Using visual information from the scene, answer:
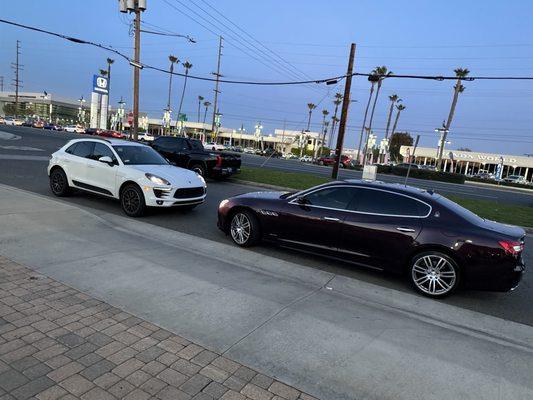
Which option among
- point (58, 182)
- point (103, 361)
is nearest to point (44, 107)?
point (58, 182)

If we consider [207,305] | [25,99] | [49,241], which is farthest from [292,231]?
[25,99]

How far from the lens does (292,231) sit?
22.4 ft

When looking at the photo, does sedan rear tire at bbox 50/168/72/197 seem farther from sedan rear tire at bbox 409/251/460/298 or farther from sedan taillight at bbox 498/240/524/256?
sedan taillight at bbox 498/240/524/256

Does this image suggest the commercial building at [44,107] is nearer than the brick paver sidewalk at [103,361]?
No

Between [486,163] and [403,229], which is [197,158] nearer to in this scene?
[403,229]

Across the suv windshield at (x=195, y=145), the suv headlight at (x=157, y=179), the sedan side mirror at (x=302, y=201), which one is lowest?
the suv headlight at (x=157, y=179)

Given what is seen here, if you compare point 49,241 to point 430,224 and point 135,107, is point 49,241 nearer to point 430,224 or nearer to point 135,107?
point 430,224

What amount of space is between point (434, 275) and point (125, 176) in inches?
255

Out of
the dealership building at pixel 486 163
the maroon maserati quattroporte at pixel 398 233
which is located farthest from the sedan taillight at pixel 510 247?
the dealership building at pixel 486 163

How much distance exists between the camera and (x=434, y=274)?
576 cm

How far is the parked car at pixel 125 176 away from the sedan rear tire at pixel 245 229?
2.16 meters

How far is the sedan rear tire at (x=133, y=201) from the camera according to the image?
8.91 metres

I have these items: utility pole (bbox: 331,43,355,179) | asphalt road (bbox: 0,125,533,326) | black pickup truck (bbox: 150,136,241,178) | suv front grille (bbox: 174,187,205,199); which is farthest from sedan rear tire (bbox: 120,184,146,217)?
utility pole (bbox: 331,43,355,179)

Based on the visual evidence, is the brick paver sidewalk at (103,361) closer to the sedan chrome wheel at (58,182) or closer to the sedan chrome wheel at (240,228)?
the sedan chrome wheel at (240,228)
